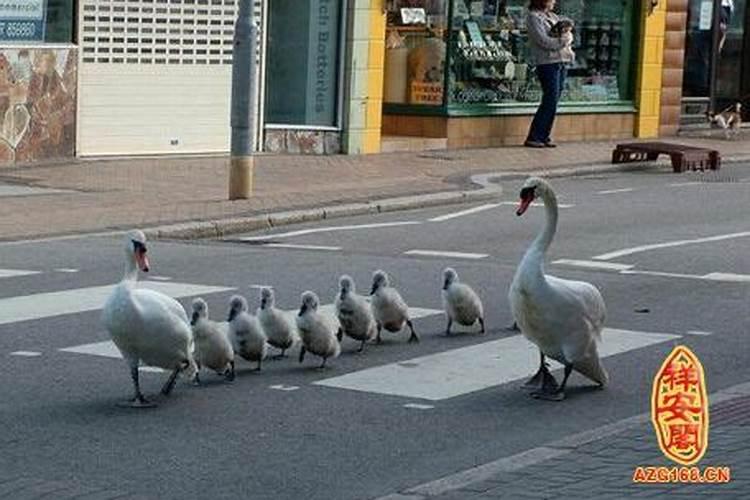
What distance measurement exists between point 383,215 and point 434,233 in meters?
1.84

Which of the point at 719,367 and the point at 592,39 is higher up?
the point at 592,39

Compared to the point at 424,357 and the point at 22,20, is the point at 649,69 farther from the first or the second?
the point at 424,357

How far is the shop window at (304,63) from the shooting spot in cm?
2492

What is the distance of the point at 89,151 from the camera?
2236 centimetres

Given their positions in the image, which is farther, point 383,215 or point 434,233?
point 383,215

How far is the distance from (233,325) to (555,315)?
5.83 ft

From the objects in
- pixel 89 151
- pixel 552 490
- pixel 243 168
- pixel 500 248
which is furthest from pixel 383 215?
pixel 552 490

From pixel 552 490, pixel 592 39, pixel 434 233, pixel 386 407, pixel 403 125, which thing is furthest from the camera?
pixel 592 39

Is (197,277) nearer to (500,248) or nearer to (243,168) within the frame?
(500,248)

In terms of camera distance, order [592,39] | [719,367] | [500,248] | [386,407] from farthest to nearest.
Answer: [592,39]
[500,248]
[719,367]
[386,407]

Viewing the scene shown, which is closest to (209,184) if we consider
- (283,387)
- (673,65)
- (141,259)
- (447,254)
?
(447,254)

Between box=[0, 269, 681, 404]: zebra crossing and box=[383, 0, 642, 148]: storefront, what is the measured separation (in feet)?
44.6

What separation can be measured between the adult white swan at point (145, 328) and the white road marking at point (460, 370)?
1.11m

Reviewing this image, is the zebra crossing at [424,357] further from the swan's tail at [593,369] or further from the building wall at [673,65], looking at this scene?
the building wall at [673,65]
